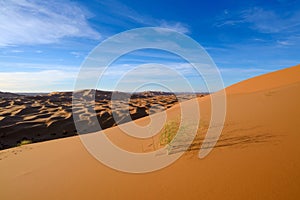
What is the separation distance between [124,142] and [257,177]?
4649 millimetres

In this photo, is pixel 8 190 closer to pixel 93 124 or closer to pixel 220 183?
pixel 220 183

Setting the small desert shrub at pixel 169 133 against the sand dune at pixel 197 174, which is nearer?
the sand dune at pixel 197 174

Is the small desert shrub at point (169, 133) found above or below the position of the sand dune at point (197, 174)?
above

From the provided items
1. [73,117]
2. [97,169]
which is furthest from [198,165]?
[73,117]

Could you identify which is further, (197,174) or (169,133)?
(169,133)

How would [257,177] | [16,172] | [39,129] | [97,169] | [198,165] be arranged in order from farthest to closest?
[39,129] < [16,172] < [97,169] < [198,165] < [257,177]

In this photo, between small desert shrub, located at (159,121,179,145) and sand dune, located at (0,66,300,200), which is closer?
sand dune, located at (0,66,300,200)

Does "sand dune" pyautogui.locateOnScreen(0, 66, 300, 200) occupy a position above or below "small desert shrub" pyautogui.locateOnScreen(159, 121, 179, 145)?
below

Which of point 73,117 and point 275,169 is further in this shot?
point 73,117

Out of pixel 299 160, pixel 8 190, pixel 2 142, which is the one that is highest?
pixel 299 160

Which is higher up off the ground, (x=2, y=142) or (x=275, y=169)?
(x=275, y=169)

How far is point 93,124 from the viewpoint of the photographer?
22.8 m

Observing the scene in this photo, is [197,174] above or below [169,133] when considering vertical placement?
below

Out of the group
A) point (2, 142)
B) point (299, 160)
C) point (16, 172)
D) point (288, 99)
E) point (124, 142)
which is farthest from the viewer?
→ point (2, 142)
